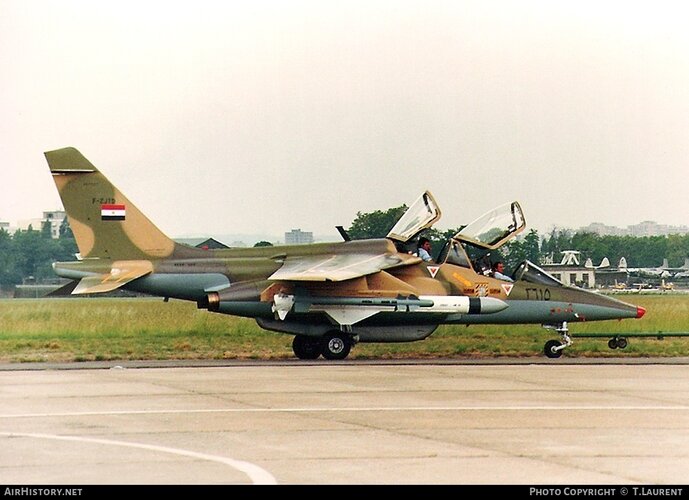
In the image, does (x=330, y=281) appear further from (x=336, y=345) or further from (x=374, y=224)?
(x=374, y=224)

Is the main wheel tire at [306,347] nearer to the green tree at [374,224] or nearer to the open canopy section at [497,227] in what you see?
the open canopy section at [497,227]

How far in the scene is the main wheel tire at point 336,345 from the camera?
23.5 meters

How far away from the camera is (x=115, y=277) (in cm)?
2361

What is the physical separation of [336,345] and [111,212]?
17.3 ft

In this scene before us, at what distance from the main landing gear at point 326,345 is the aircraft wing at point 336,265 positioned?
1.40 metres

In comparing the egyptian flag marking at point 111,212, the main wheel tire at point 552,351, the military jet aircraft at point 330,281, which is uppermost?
the egyptian flag marking at point 111,212

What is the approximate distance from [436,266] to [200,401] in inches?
391

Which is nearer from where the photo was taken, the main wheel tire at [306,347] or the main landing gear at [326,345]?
the main landing gear at [326,345]

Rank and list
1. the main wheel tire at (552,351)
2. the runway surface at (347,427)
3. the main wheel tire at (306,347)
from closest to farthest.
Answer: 1. the runway surface at (347,427)
2. the main wheel tire at (552,351)
3. the main wheel tire at (306,347)

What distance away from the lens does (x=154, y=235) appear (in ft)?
80.0

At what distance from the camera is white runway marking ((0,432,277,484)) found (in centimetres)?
905

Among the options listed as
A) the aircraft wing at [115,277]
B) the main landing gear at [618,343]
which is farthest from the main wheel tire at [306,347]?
the main landing gear at [618,343]

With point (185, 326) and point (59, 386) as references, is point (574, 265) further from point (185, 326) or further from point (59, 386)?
point (59, 386)

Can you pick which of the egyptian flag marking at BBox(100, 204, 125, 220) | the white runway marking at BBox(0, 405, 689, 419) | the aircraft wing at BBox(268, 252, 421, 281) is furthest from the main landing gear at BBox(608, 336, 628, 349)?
the white runway marking at BBox(0, 405, 689, 419)
